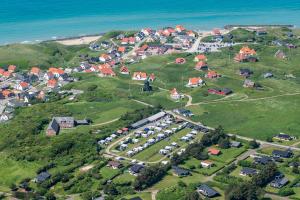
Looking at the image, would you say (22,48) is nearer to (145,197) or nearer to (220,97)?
(220,97)

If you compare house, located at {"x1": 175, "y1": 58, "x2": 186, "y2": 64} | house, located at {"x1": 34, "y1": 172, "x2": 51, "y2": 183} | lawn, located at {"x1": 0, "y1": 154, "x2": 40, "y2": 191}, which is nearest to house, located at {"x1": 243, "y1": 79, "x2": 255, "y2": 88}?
house, located at {"x1": 175, "y1": 58, "x2": 186, "y2": 64}

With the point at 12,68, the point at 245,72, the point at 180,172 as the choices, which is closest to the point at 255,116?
the point at 245,72

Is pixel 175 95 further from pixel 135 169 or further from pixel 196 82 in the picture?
pixel 135 169

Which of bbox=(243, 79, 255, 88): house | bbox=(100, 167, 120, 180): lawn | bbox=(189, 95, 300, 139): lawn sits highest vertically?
bbox=(243, 79, 255, 88): house

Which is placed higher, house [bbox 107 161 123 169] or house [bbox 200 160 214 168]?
house [bbox 107 161 123 169]

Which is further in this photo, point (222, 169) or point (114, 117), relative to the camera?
point (114, 117)

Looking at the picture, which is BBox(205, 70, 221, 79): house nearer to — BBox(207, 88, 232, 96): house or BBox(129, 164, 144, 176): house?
BBox(207, 88, 232, 96): house

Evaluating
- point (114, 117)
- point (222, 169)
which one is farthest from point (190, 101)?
point (222, 169)

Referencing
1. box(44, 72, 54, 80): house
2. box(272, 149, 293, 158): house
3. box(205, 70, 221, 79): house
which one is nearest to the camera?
box(272, 149, 293, 158): house
